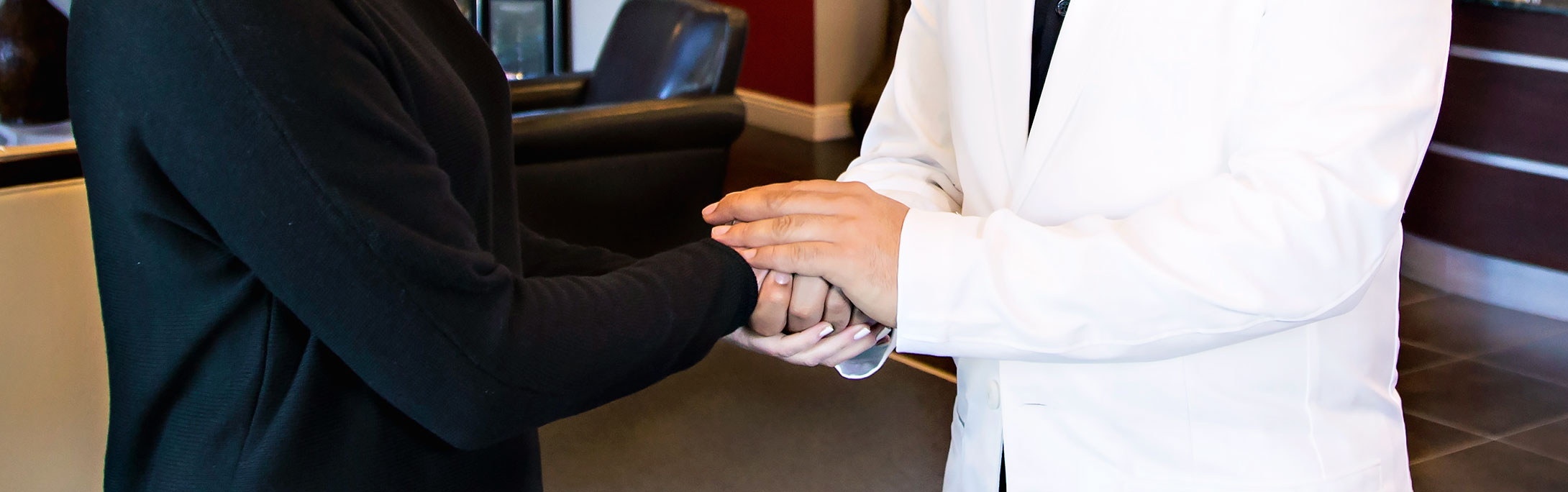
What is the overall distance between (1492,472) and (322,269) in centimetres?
289

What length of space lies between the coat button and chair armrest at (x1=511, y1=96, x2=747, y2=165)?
2355 mm

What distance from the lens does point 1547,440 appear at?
2953 mm

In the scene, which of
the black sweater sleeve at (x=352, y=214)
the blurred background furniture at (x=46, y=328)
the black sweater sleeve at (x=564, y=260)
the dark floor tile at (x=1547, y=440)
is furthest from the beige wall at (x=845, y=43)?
the black sweater sleeve at (x=352, y=214)

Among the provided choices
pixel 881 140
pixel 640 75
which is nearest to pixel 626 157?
pixel 640 75

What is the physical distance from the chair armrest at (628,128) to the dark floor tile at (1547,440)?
7.62 feet

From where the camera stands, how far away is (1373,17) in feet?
2.80

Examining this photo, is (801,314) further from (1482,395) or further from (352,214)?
(1482,395)

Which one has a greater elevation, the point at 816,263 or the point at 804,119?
the point at 816,263

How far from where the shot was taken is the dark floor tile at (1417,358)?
3.40 metres

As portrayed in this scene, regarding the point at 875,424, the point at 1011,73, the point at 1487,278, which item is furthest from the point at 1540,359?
the point at 1011,73

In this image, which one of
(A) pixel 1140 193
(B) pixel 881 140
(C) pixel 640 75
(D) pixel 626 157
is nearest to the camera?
(A) pixel 1140 193

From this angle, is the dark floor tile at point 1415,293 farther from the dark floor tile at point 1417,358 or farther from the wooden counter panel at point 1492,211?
the dark floor tile at point 1417,358

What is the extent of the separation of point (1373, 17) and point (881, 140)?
0.63 m

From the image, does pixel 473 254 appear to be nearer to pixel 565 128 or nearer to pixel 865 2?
pixel 565 128
